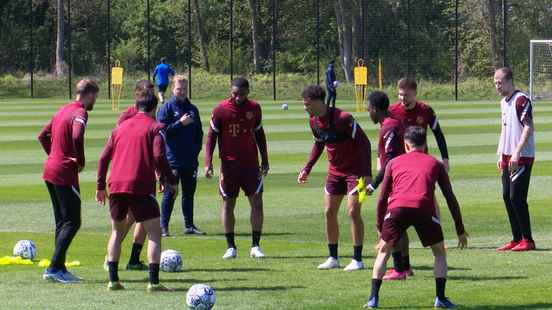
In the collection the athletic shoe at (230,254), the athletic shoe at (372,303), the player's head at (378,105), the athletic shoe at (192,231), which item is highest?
the player's head at (378,105)

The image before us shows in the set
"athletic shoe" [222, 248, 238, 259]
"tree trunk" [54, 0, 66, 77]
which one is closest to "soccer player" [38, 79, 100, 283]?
"athletic shoe" [222, 248, 238, 259]

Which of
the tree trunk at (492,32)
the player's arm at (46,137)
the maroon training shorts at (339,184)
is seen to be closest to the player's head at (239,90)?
the maroon training shorts at (339,184)

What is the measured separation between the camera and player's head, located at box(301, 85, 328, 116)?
1355cm

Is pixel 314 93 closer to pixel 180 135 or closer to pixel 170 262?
pixel 170 262

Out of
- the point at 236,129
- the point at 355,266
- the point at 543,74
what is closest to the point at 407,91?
the point at 355,266

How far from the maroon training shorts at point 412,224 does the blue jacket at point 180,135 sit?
20.9ft

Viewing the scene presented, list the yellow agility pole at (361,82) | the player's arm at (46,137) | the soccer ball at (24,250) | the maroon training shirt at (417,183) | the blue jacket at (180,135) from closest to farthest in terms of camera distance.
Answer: the maroon training shirt at (417,183) → the player's arm at (46,137) → the soccer ball at (24,250) → the blue jacket at (180,135) → the yellow agility pole at (361,82)

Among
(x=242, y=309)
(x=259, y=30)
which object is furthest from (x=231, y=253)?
(x=259, y=30)

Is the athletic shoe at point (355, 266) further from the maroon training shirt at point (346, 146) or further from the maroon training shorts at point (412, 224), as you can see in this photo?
the maroon training shorts at point (412, 224)

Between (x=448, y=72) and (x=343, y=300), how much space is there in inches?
2147

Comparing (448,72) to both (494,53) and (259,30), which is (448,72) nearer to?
(494,53)

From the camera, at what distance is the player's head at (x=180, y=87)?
1659cm

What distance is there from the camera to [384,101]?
13195mm

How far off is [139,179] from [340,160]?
2.64m
